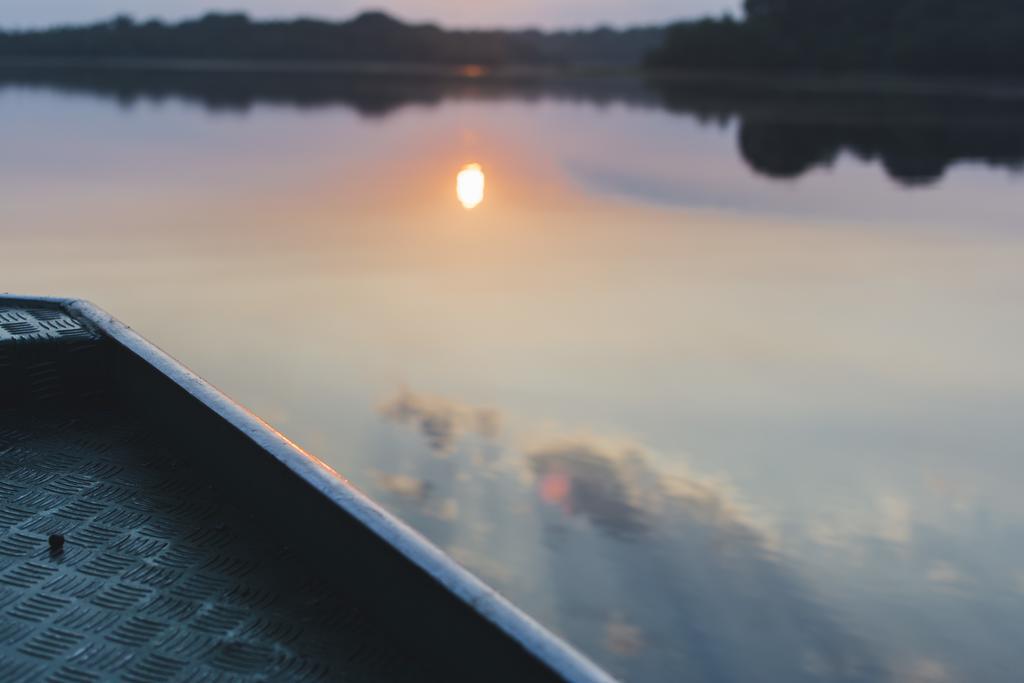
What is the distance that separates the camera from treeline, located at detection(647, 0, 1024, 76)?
63344 millimetres

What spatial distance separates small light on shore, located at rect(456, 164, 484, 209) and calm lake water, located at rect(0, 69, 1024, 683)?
0.23 meters

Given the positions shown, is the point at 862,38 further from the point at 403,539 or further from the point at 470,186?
the point at 403,539

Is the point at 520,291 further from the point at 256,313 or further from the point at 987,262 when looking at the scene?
the point at 987,262

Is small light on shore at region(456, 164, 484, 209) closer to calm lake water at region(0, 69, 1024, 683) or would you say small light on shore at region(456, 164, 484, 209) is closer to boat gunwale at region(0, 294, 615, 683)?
calm lake water at region(0, 69, 1024, 683)

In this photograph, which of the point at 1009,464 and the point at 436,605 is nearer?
the point at 436,605

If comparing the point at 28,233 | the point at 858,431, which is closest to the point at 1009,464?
the point at 858,431

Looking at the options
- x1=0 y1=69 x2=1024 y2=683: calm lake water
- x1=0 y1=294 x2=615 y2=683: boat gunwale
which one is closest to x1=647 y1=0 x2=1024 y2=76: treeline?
x1=0 y1=69 x2=1024 y2=683: calm lake water

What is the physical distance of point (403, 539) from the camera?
2.62 m

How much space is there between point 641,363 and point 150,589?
9.23 m

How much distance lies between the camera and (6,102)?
53.3 metres

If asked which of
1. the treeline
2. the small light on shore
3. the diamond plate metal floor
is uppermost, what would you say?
the treeline

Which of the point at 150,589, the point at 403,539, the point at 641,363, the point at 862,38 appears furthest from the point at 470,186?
the point at 862,38

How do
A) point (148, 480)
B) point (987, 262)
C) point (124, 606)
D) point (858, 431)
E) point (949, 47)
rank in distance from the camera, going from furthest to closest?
1. point (949, 47)
2. point (987, 262)
3. point (858, 431)
4. point (148, 480)
5. point (124, 606)

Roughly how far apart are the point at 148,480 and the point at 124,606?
767mm
